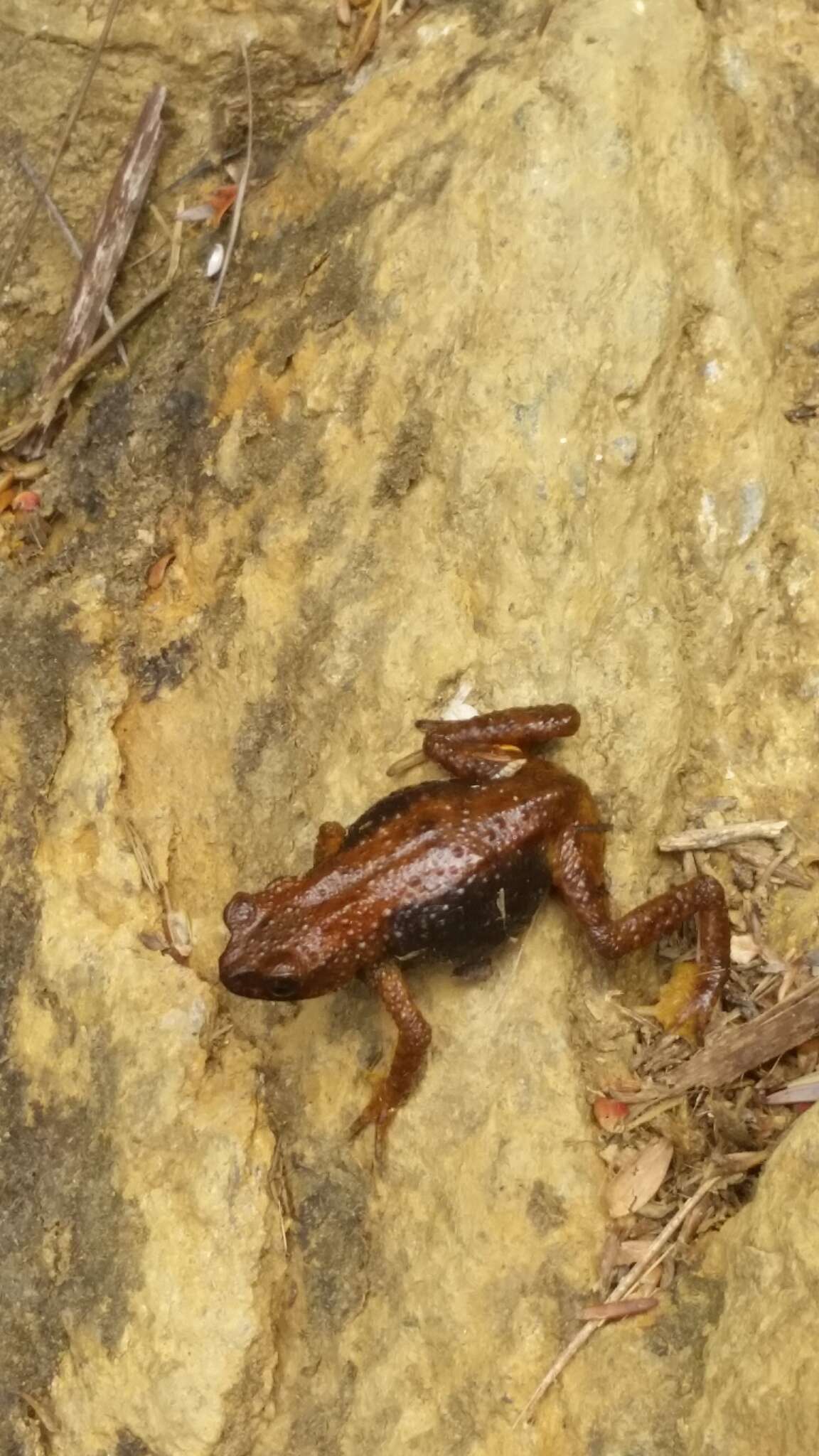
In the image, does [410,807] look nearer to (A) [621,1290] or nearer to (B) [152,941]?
(B) [152,941]

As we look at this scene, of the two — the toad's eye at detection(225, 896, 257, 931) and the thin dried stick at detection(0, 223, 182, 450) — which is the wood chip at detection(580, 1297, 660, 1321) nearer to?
the toad's eye at detection(225, 896, 257, 931)

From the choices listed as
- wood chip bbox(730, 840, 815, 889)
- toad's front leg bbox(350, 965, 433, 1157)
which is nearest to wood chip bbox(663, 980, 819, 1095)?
wood chip bbox(730, 840, 815, 889)

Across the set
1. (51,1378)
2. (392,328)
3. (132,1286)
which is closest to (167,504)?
(392,328)

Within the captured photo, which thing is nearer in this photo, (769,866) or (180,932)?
(769,866)

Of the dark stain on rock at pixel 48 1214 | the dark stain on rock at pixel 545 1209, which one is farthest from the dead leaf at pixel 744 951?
the dark stain on rock at pixel 48 1214

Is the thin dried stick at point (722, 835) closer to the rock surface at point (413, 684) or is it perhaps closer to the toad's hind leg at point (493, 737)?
the rock surface at point (413, 684)

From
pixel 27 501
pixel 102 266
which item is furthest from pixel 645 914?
pixel 102 266

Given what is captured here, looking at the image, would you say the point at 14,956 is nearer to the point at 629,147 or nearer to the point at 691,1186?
the point at 691,1186
